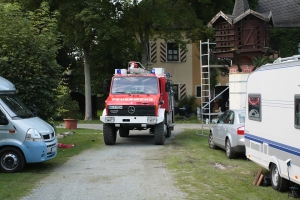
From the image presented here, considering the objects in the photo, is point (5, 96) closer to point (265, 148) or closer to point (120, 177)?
point (120, 177)

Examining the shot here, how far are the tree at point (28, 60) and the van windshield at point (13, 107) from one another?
2.25 metres

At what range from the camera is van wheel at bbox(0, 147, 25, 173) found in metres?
11.5

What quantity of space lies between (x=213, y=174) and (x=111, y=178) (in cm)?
239

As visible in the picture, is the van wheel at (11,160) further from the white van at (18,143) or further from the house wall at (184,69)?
the house wall at (184,69)

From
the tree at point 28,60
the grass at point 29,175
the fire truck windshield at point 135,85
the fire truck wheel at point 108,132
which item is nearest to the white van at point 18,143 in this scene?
the grass at point 29,175

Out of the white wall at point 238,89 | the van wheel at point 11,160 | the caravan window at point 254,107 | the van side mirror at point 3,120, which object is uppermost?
the white wall at point 238,89

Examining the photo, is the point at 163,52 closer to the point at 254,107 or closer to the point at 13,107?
the point at 13,107

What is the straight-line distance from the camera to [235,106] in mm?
21219

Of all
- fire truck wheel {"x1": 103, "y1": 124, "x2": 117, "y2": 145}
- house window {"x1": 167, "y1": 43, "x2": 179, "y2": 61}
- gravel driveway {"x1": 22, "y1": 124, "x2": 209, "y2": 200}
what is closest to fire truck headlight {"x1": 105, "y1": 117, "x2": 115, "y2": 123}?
fire truck wheel {"x1": 103, "y1": 124, "x2": 117, "y2": 145}

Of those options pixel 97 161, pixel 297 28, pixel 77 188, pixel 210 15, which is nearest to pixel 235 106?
pixel 97 161

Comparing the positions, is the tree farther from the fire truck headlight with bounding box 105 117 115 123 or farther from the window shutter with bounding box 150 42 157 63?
the window shutter with bounding box 150 42 157 63

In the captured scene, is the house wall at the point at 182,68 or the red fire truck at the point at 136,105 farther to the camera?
the house wall at the point at 182,68

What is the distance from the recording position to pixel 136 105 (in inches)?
678

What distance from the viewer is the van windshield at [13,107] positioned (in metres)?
11.9
